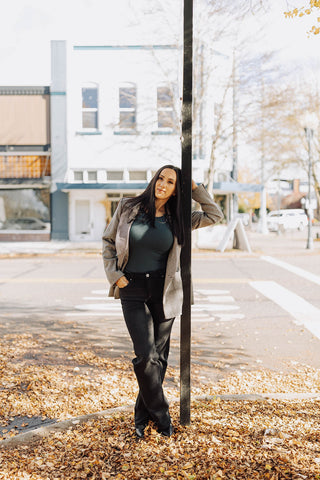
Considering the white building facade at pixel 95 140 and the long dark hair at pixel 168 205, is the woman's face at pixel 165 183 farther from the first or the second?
the white building facade at pixel 95 140

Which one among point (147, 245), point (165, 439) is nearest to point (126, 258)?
point (147, 245)

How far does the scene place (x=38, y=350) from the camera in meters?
6.11

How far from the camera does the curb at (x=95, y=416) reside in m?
3.34

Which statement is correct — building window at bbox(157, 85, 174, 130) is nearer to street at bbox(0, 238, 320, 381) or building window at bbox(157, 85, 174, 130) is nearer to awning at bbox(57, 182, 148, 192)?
awning at bbox(57, 182, 148, 192)

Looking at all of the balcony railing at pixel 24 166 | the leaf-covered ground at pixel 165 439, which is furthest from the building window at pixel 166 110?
the leaf-covered ground at pixel 165 439

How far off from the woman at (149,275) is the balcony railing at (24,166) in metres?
24.5

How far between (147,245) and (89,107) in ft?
81.4

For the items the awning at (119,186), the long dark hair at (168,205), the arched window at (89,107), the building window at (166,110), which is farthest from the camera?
the arched window at (89,107)

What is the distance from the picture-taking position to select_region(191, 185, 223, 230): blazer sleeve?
11.8 ft

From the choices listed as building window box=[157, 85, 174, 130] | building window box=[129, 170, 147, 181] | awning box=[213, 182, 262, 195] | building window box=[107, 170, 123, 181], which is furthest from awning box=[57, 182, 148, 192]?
building window box=[157, 85, 174, 130]

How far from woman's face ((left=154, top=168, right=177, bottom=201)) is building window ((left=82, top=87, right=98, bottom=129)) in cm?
2429

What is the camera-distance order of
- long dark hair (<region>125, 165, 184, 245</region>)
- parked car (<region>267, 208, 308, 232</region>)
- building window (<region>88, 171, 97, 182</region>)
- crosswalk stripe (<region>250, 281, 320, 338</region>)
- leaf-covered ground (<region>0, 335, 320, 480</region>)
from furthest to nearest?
1. parked car (<region>267, 208, 308, 232</region>)
2. building window (<region>88, 171, 97, 182</region>)
3. crosswalk stripe (<region>250, 281, 320, 338</region>)
4. long dark hair (<region>125, 165, 184, 245</region>)
5. leaf-covered ground (<region>0, 335, 320, 480</region>)

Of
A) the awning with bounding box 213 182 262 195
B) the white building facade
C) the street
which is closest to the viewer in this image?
the street

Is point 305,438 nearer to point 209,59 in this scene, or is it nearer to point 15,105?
point 209,59
